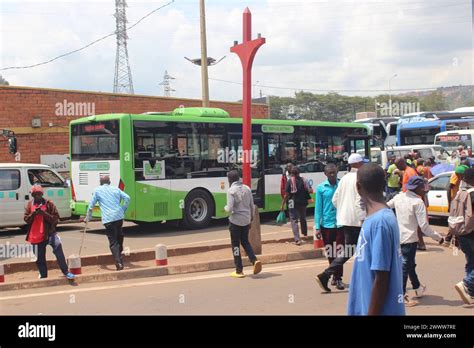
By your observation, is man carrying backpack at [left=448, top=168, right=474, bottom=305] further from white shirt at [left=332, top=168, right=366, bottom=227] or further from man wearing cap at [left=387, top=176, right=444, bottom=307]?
white shirt at [left=332, top=168, right=366, bottom=227]

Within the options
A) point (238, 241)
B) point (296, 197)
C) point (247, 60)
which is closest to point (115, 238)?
point (238, 241)

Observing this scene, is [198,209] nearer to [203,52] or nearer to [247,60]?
[247,60]

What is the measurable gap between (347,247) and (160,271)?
3.59 metres

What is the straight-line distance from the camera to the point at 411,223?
24.2ft

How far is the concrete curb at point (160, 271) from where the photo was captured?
9.06 metres

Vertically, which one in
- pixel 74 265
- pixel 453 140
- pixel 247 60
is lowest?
pixel 74 265

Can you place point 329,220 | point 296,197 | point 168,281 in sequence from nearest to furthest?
1. point 329,220
2. point 168,281
3. point 296,197

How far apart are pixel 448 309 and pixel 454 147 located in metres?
23.2

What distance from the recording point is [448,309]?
7.27 m

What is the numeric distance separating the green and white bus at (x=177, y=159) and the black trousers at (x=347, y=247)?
→ 25.2 feet

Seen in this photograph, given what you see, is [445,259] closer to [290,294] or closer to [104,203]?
[290,294]

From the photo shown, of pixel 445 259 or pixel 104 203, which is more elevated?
pixel 104 203

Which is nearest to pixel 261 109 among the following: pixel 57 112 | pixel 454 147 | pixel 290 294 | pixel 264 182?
pixel 454 147

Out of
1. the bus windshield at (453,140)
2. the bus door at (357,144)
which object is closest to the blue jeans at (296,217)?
the bus door at (357,144)
